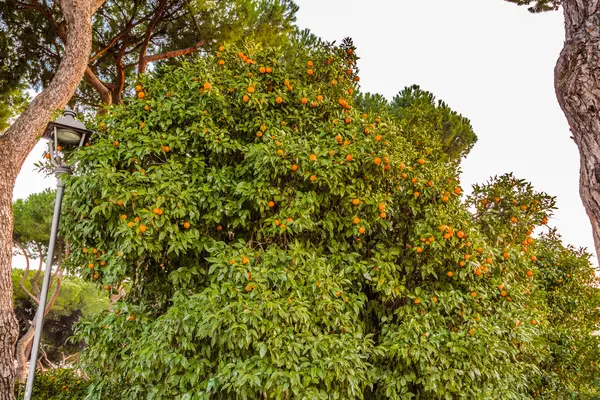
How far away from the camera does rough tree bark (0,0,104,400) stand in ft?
12.5

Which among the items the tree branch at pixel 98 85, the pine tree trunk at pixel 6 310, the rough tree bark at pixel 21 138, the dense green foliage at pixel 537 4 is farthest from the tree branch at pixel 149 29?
the dense green foliage at pixel 537 4

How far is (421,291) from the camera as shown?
11.1 ft

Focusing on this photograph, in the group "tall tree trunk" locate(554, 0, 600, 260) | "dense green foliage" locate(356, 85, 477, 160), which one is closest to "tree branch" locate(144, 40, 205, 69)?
"dense green foliage" locate(356, 85, 477, 160)

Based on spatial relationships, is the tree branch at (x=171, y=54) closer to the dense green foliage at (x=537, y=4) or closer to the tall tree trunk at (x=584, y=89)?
the dense green foliage at (x=537, y=4)

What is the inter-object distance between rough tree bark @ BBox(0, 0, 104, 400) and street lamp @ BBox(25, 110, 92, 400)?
706 mm

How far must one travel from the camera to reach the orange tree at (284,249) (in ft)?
9.18

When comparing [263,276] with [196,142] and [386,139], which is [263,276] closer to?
[196,142]

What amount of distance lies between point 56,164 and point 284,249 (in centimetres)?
204

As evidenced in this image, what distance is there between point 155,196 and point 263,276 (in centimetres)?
96

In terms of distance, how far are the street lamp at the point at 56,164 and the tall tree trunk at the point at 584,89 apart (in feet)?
10.9

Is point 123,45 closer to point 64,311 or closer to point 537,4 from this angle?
point 537,4

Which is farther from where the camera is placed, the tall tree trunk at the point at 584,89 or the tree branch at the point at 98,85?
the tree branch at the point at 98,85

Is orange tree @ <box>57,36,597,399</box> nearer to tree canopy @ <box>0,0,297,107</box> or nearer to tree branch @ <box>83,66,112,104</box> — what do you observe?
tree branch @ <box>83,66,112,104</box>

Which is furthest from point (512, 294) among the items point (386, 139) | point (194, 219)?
point (194, 219)
